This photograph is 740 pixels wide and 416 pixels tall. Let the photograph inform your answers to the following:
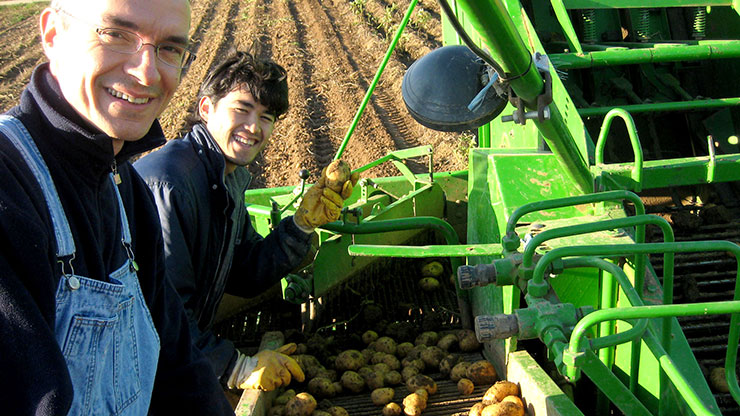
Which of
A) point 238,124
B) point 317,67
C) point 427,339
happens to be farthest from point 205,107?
point 317,67

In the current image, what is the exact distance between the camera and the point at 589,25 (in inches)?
172

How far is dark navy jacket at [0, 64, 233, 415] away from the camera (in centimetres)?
108

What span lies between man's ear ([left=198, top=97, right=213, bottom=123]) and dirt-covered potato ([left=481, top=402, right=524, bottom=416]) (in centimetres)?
173

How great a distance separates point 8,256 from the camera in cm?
108

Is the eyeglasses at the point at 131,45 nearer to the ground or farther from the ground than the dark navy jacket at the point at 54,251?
farther from the ground

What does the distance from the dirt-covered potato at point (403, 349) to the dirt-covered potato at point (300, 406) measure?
0.64 m

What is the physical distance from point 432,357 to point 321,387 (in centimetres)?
56

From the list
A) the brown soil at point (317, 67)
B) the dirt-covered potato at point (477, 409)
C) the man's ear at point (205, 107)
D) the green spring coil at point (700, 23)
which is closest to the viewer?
the dirt-covered potato at point (477, 409)

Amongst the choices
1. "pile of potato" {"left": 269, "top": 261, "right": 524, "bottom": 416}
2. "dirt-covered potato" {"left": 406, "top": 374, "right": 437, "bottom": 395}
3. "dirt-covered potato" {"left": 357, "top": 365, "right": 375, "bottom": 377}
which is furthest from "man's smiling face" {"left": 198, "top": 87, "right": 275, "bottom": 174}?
"dirt-covered potato" {"left": 406, "top": 374, "right": 437, "bottom": 395}

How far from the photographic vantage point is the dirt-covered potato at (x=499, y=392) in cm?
262

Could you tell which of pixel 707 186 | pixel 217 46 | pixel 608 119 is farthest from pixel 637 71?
pixel 217 46

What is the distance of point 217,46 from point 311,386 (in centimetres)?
1054

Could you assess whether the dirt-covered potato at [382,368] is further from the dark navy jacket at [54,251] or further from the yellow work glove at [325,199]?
the dark navy jacket at [54,251]

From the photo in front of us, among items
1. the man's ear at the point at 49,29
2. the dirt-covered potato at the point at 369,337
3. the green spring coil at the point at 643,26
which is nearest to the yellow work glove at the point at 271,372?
the dirt-covered potato at the point at 369,337
